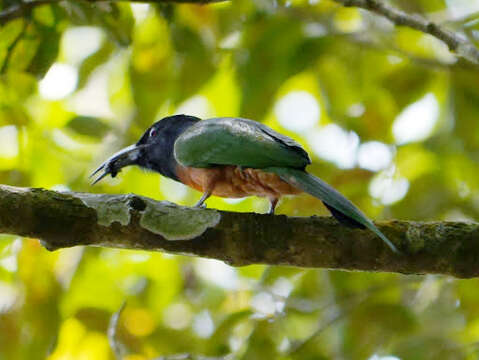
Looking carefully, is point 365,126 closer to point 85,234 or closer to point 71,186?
point 71,186

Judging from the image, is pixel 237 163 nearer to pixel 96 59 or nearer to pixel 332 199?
pixel 332 199

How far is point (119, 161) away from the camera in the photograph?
4207mm

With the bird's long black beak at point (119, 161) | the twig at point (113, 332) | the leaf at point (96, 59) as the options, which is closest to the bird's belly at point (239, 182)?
the bird's long black beak at point (119, 161)

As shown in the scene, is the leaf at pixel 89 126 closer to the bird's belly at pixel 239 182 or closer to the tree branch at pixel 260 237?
the bird's belly at pixel 239 182

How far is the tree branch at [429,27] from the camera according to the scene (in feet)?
10.3

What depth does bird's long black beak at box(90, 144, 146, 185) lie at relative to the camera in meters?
4.08

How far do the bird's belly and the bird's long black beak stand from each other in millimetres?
575

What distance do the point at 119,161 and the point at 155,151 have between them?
0.69 ft

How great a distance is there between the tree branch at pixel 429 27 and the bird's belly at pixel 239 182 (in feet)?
2.81

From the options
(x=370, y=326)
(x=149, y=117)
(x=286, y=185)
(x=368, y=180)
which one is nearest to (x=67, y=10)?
(x=149, y=117)

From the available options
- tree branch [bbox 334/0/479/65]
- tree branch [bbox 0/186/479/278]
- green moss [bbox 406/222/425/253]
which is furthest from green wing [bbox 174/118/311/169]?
tree branch [bbox 334/0/479/65]

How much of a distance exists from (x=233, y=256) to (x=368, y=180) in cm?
147

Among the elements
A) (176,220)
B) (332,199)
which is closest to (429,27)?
(332,199)

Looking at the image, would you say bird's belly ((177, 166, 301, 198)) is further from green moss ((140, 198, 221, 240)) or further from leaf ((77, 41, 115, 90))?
leaf ((77, 41, 115, 90))
